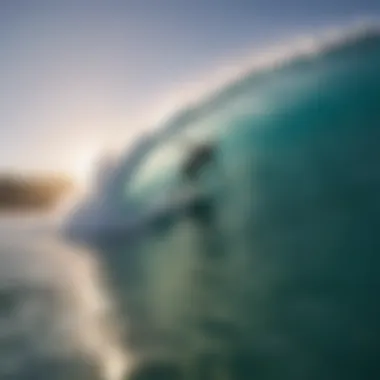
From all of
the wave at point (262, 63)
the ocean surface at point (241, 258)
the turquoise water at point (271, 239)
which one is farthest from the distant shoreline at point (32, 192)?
the wave at point (262, 63)

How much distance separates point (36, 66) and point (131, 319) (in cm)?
66

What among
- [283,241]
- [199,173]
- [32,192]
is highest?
[32,192]

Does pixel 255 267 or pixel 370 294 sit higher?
pixel 255 267

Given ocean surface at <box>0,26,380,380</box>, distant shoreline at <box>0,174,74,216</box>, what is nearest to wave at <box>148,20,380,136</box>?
ocean surface at <box>0,26,380,380</box>

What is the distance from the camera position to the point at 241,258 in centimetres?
125

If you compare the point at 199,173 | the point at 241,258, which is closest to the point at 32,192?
the point at 199,173

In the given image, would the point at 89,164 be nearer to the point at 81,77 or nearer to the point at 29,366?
the point at 81,77

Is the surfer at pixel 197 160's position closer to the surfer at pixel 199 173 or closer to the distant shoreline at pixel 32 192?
the surfer at pixel 199 173

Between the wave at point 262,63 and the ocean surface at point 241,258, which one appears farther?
the wave at point 262,63

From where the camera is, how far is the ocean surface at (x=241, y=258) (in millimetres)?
1192

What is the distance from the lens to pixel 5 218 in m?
1.30

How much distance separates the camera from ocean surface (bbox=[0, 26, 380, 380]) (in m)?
1.19

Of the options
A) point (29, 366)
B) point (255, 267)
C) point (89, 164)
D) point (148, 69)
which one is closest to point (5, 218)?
point (89, 164)

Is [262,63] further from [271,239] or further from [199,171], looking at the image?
[271,239]
